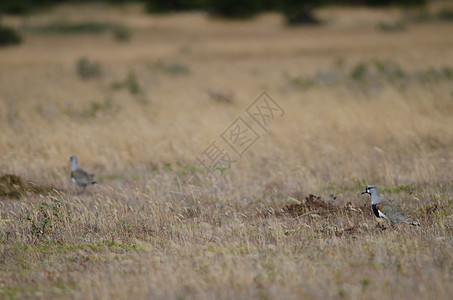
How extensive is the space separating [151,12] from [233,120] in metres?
45.5

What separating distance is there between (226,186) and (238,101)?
26.9 feet

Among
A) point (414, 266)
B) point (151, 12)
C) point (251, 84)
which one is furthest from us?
point (151, 12)

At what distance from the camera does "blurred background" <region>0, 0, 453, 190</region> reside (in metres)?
10.4

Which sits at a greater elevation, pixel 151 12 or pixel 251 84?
pixel 151 12

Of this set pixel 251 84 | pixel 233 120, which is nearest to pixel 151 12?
pixel 251 84

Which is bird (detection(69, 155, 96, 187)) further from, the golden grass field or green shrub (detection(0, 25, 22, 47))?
green shrub (detection(0, 25, 22, 47))

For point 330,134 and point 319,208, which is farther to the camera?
point 330,134

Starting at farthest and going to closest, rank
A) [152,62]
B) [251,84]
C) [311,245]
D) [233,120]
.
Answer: [152,62]
[251,84]
[233,120]
[311,245]

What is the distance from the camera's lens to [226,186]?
9.09 m

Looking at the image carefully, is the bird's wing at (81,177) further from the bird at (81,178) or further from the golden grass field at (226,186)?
the golden grass field at (226,186)

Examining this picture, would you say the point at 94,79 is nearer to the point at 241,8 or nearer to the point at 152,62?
the point at 152,62

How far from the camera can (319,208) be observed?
7523 millimetres

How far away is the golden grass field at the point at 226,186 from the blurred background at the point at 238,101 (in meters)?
0.07

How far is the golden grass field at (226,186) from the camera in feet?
17.2
